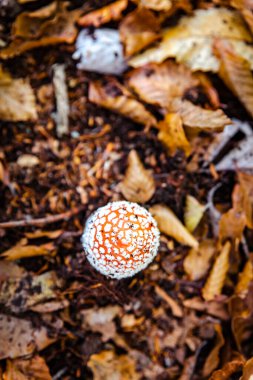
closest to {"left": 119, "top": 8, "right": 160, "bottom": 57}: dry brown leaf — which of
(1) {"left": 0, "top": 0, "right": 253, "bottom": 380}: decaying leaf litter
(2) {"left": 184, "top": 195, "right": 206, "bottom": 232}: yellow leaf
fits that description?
(1) {"left": 0, "top": 0, "right": 253, "bottom": 380}: decaying leaf litter

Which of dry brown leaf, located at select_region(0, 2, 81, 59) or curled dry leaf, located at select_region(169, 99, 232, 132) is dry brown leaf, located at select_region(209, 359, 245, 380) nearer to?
curled dry leaf, located at select_region(169, 99, 232, 132)

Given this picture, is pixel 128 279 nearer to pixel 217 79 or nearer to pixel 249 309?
pixel 249 309

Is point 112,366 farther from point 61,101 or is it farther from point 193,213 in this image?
point 61,101

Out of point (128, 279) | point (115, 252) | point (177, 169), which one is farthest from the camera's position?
point (177, 169)

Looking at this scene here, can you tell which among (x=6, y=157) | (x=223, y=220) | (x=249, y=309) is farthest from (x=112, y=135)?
(x=249, y=309)

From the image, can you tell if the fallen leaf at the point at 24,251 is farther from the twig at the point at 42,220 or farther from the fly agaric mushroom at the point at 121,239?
the fly agaric mushroom at the point at 121,239

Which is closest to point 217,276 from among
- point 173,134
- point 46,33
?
point 173,134

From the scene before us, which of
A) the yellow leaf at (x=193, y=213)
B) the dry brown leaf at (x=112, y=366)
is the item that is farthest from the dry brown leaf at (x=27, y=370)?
the yellow leaf at (x=193, y=213)
